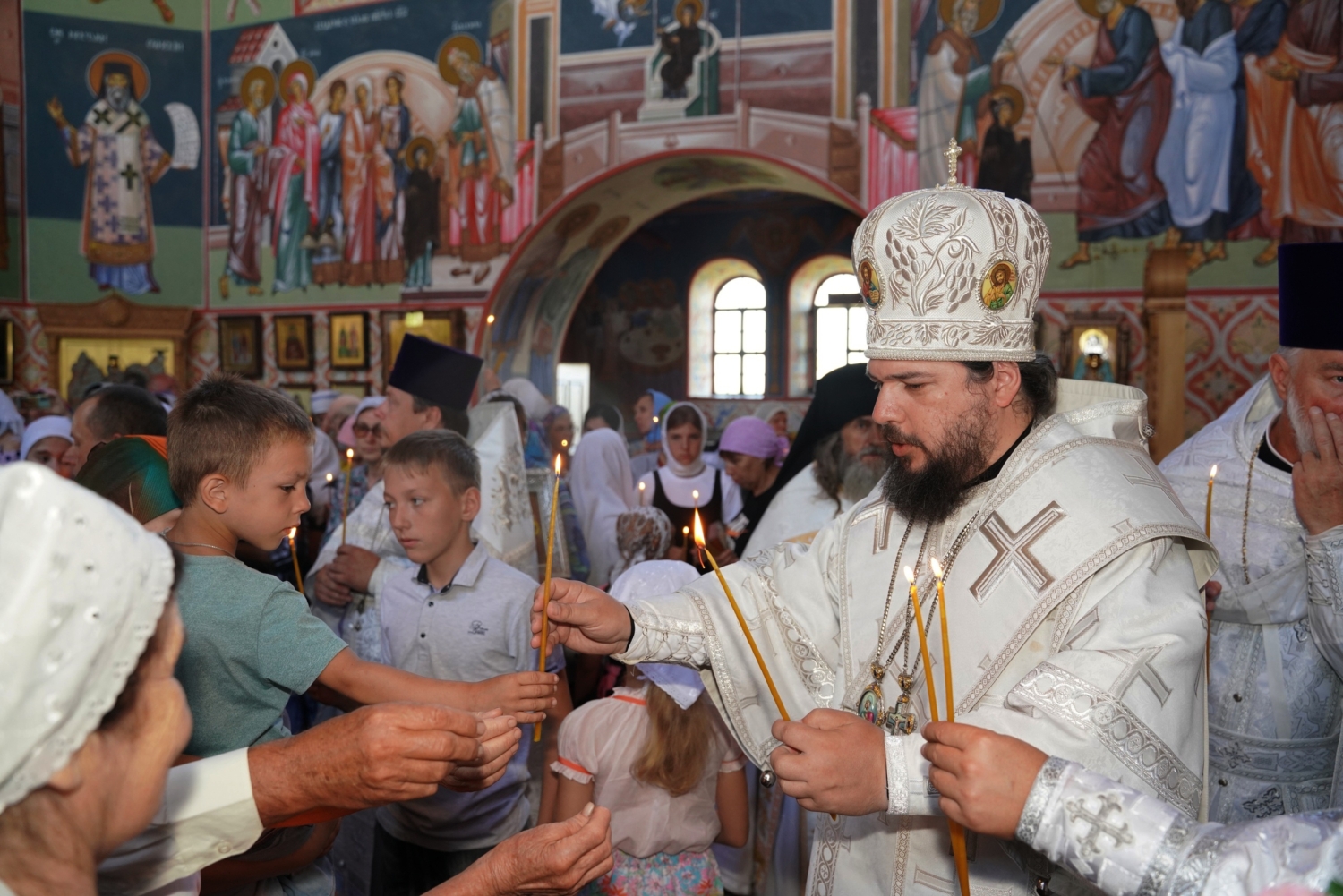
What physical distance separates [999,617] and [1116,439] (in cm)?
48

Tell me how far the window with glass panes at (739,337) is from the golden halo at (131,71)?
870 centimetres

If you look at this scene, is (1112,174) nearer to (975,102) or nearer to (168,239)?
(975,102)

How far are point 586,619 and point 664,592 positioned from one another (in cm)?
76

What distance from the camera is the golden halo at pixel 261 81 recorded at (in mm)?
14758

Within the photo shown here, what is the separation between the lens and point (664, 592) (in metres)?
3.11

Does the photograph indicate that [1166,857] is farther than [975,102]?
No

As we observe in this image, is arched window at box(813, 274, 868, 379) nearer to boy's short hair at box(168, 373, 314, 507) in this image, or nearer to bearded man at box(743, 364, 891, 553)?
bearded man at box(743, 364, 891, 553)

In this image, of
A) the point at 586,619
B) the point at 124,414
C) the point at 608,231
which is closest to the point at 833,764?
the point at 586,619

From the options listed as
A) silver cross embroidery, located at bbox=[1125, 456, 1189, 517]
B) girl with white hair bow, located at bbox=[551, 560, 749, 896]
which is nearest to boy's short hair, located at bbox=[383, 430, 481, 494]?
girl with white hair bow, located at bbox=[551, 560, 749, 896]

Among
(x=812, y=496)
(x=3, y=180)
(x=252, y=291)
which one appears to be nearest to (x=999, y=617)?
(x=812, y=496)

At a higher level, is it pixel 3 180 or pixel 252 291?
pixel 3 180

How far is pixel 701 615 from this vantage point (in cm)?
247

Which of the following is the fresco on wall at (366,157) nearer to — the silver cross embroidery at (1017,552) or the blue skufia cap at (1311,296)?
the blue skufia cap at (1311,296)

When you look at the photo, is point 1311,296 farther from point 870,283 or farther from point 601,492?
point 601,492
